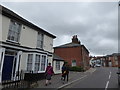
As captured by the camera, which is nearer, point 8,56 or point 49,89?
point 49,89

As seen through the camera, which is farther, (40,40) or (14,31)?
(40,40)

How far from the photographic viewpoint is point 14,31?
42.0 ft

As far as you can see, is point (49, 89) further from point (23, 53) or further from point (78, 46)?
Answer: point (78, 46)

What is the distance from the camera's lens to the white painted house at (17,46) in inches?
451

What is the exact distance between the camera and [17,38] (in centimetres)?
1317

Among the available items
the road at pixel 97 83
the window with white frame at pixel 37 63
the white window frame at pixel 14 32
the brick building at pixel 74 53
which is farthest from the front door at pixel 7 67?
the brick building at pixel 74 53

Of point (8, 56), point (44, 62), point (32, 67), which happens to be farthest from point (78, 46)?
point (8, 56)

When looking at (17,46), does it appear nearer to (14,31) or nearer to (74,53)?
(14,31)

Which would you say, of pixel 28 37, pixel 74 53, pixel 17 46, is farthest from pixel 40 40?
pixel 74 53

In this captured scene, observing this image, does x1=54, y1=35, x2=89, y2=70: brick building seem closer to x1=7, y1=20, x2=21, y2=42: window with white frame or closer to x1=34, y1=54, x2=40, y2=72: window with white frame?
x1=34, y1=54, x2=40, y2=72: window with white frame

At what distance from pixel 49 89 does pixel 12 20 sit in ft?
23.2

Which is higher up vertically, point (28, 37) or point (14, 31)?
point (14, 31)

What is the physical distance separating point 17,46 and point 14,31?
4.69 feet

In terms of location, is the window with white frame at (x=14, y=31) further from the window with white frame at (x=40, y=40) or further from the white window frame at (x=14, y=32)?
the window with white frame at (x=40, y=40)
